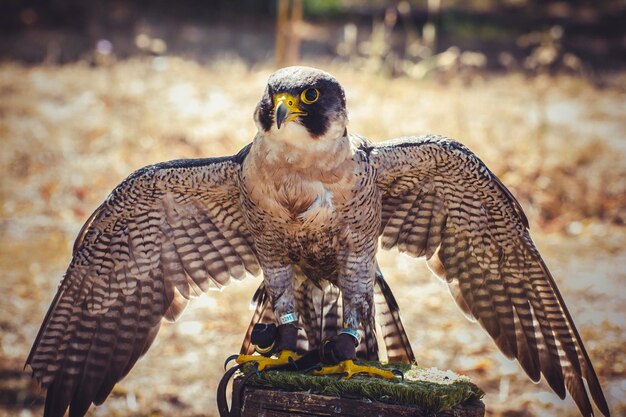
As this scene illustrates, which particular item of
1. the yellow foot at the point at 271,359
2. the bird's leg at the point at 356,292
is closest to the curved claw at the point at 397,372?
the bird's leg at the point at 356,292

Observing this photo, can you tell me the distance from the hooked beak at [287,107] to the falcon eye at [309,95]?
36mm

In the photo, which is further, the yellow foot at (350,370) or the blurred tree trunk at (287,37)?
the blurred tree trunk at (287,37)

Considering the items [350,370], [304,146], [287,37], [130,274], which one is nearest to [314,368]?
[350,370]

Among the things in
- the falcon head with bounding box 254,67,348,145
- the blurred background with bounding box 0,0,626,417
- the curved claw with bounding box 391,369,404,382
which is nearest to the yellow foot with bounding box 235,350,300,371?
the curved claw with bounding box 391,369,404,382

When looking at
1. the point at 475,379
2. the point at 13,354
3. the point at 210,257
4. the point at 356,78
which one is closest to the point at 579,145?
the point at 356,78

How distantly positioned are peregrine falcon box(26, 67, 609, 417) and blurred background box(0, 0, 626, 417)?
3.89 ft

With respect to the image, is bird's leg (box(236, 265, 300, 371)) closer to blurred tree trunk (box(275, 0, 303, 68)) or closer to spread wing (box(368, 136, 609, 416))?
spread wing (box(368, 136, 609, 416))

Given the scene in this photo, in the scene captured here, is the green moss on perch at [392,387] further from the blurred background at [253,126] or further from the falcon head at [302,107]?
the blurred background at [253,126]

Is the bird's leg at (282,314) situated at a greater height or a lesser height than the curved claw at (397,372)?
greater

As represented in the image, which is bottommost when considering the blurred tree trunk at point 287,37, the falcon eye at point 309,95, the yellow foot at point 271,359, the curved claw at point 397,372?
the curved claw at point 397,372

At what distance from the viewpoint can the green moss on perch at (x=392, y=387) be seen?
2.67 meters

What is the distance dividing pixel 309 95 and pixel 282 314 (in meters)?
1.08

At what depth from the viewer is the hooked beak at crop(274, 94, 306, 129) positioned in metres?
2.82

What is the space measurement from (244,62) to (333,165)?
27.1 ft
